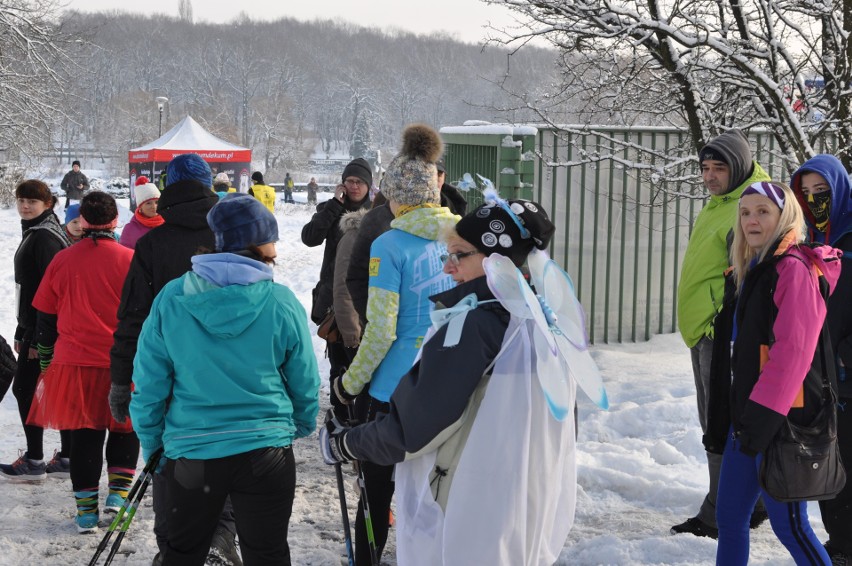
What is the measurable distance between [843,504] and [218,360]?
2.55 meters

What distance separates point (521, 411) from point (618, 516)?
8.84 feet

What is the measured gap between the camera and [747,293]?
346cm

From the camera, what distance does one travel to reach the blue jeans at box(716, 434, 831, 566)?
11.2ft

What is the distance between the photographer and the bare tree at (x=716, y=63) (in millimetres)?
6008

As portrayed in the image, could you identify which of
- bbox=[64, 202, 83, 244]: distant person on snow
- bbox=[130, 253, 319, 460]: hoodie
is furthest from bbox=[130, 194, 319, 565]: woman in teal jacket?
bbox=[64, 202, 83, 244]: distant person on snow

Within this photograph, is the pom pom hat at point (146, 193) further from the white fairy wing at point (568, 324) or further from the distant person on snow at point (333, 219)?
the white fairy wing at point (568, 324)

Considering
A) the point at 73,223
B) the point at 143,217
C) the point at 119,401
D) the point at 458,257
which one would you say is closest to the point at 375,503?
the point at 119,401

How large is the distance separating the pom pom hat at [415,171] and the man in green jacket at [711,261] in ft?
4.63

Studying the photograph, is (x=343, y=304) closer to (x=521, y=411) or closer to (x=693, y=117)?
(x=521, y=411)

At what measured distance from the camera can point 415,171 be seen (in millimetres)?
4086

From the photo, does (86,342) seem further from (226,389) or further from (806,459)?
(806,459)

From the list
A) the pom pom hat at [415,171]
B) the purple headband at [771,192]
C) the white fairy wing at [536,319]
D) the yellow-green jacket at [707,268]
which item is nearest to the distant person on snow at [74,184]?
the pom pom hat at [415,171]

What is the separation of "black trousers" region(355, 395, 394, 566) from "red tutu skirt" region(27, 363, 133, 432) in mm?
1500

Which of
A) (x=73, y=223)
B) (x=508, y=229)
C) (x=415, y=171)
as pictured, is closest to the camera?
(x=508, y=229)
